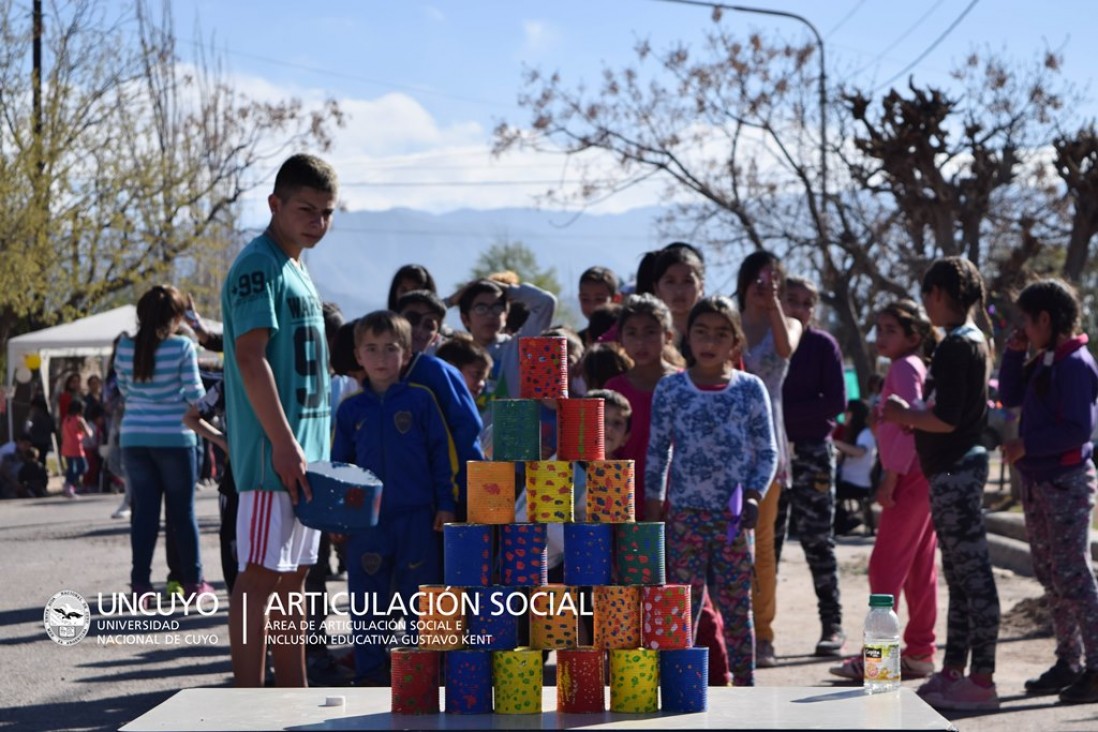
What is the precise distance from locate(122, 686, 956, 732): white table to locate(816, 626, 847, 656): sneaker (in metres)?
4.03

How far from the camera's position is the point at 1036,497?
7.38 metres

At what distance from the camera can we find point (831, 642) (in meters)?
8.53

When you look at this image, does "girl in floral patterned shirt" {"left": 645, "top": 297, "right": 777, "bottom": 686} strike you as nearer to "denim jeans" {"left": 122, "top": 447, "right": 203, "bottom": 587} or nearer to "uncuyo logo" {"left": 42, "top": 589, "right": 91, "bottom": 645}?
"uncuyo logo" {"left": 42, "top": 589, "right": 91, "bottom": 645}

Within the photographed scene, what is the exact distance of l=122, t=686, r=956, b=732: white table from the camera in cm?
399

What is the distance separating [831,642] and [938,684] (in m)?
1.34

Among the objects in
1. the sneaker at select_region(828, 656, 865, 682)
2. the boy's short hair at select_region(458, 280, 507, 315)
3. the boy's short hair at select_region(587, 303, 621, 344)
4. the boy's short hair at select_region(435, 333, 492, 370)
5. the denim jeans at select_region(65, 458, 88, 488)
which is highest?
the boy's short hair at select_region(458, 280, 507, 315)

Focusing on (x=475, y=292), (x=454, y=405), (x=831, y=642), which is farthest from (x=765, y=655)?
(x=475, y=292)

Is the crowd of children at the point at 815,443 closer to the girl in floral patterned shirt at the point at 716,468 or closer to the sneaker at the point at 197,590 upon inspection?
the girl in floral patterned shirt at the point at 716,468

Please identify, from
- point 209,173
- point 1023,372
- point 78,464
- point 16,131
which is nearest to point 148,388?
point 1023,372

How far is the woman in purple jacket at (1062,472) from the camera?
7.19 metres

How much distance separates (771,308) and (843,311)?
59.8 feet

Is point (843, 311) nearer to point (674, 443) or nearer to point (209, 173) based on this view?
point (209, 173)

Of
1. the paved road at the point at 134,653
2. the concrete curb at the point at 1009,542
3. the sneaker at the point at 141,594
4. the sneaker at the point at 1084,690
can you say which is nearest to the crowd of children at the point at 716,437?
the sneaker at the point at 1084,690

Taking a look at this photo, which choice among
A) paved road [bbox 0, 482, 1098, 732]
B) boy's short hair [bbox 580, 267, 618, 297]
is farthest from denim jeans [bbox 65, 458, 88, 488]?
boy's short hair [bbox 580, 267, 618, 297]
